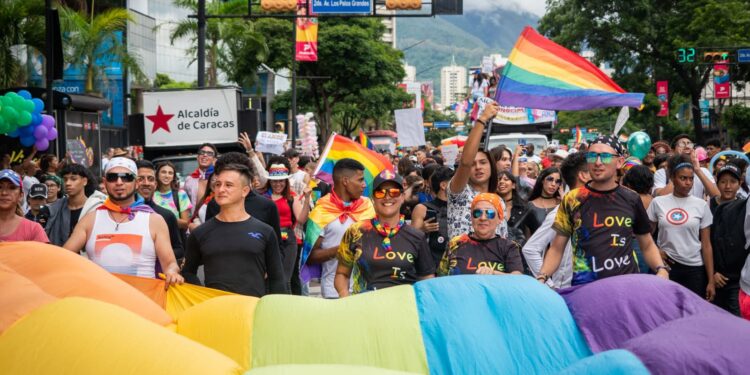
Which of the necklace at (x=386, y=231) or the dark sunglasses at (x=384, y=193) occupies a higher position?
the dark sunglasses at (x=384, y=193)

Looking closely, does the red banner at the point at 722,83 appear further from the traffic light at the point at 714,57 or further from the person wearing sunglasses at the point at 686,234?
the person wearing sunglasses at the point at 686,234

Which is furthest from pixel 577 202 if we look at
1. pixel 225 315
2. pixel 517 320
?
pixel 225 315

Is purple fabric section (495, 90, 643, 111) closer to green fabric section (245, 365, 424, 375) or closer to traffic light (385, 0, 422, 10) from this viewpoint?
green fabric section (245, 365, 424, 375)

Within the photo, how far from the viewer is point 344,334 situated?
4.09m

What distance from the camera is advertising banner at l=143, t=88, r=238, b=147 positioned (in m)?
20.6

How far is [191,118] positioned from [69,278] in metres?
16.2

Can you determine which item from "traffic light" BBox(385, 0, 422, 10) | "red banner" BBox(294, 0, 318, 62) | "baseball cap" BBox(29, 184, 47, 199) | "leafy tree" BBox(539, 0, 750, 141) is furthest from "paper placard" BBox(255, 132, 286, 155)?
"leafy tree" BBox(539, 0, 750, 141)

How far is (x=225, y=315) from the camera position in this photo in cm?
438

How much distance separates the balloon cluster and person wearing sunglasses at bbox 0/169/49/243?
745 cm

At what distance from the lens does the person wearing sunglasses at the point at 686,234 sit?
8.51 m

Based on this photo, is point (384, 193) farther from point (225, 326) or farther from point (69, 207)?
point (69, 207)

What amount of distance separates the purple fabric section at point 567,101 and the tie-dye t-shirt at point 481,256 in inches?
78.8

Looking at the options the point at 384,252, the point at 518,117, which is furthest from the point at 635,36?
the point at 384,252

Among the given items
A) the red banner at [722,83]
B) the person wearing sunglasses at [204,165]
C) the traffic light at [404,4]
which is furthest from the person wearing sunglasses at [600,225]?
the red banner at [722,83]
